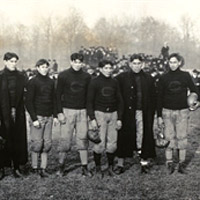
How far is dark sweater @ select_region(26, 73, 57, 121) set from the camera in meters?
6.28

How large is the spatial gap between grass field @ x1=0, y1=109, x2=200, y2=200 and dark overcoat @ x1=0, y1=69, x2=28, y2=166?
1.24 ft

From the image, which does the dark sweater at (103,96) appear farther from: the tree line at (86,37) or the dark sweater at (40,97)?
the tree line at (86,37)

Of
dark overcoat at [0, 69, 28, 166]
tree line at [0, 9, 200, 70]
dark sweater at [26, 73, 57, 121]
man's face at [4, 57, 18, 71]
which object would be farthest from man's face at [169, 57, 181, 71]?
tree line at [0, 9, 200, 70]

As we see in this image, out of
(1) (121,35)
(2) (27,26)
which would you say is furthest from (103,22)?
(2) (27,26)

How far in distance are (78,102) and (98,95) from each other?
364 millimetres

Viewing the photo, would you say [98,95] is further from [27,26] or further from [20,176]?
[27,26]

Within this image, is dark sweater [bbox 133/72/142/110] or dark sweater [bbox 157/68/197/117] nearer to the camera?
dark sweater [bbox 157/68/197/117]

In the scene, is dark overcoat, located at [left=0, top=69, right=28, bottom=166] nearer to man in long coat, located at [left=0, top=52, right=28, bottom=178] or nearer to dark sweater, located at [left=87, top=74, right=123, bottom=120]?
man in long coat, located at [left=0, top=52, right=28, bottom=178]

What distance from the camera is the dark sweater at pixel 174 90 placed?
21.5ft

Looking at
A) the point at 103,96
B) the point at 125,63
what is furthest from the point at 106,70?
the point at 125,63

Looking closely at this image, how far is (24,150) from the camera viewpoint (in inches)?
265

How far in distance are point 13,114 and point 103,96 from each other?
1574 mm

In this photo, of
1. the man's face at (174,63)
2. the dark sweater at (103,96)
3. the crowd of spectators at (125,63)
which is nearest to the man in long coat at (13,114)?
the dark sweater at (103,96)

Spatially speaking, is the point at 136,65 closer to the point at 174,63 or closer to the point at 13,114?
the point at 174,63
